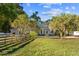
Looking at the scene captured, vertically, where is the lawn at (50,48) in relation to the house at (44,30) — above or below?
below

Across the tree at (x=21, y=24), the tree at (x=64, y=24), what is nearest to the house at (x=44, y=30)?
the tree at (x=64, y=24)

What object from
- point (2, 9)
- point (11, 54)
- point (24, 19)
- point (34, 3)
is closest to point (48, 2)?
point (34, 3)

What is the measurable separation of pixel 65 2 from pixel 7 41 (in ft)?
3.02

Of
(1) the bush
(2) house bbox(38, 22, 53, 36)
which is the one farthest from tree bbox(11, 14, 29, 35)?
(2) house bbox(38, 22, 53, 36)

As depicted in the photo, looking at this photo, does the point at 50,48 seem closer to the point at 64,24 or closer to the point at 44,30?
the point at 44,30

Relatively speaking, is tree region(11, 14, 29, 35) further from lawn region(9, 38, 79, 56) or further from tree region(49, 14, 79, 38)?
tree region(49, 14, 79, 38)

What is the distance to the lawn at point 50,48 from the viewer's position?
3277 mm

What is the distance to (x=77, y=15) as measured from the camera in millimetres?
3279

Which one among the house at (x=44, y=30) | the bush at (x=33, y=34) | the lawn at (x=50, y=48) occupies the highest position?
the house at (x=44, y=30)

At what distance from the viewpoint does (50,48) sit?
131 inches

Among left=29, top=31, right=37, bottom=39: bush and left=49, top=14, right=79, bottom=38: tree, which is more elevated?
left=49, top=14, right=79, bottom=38: tree

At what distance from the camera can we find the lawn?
3.28 meters

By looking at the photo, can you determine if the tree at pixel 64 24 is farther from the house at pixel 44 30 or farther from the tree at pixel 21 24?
the tree at pixel 21 24

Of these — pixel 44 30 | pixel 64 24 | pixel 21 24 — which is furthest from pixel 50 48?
pixel 21 24
